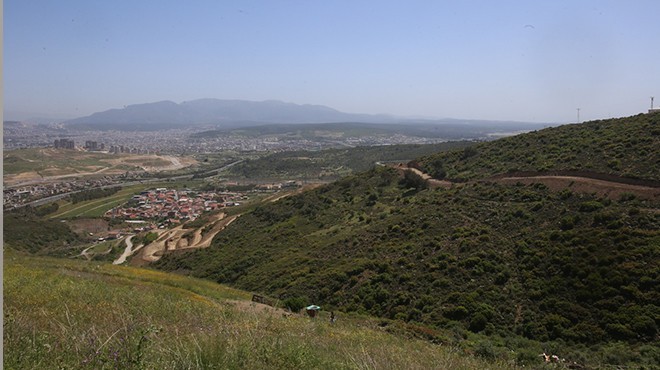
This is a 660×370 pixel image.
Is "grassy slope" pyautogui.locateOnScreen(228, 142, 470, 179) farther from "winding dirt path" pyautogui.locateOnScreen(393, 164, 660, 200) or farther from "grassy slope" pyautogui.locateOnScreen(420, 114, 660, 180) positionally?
"winding dirt path" pyautogui.locateOnScreen(393, 164, 660, 200)

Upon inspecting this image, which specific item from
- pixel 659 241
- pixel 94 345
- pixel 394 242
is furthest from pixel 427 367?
pixel 394 242

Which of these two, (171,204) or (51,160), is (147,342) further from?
(51,160)

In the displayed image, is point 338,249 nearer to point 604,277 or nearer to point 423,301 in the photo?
point 423,301

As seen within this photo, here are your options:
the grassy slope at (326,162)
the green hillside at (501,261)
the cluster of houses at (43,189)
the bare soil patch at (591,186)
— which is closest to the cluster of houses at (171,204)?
the cluster of houses at (43,189)

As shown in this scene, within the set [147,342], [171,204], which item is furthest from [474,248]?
[171,204]

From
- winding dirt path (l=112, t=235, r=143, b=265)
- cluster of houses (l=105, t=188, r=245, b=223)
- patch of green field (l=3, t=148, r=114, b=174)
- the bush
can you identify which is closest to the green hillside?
the bush

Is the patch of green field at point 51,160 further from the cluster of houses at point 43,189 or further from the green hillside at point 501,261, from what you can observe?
the green hillside at point 501,261
